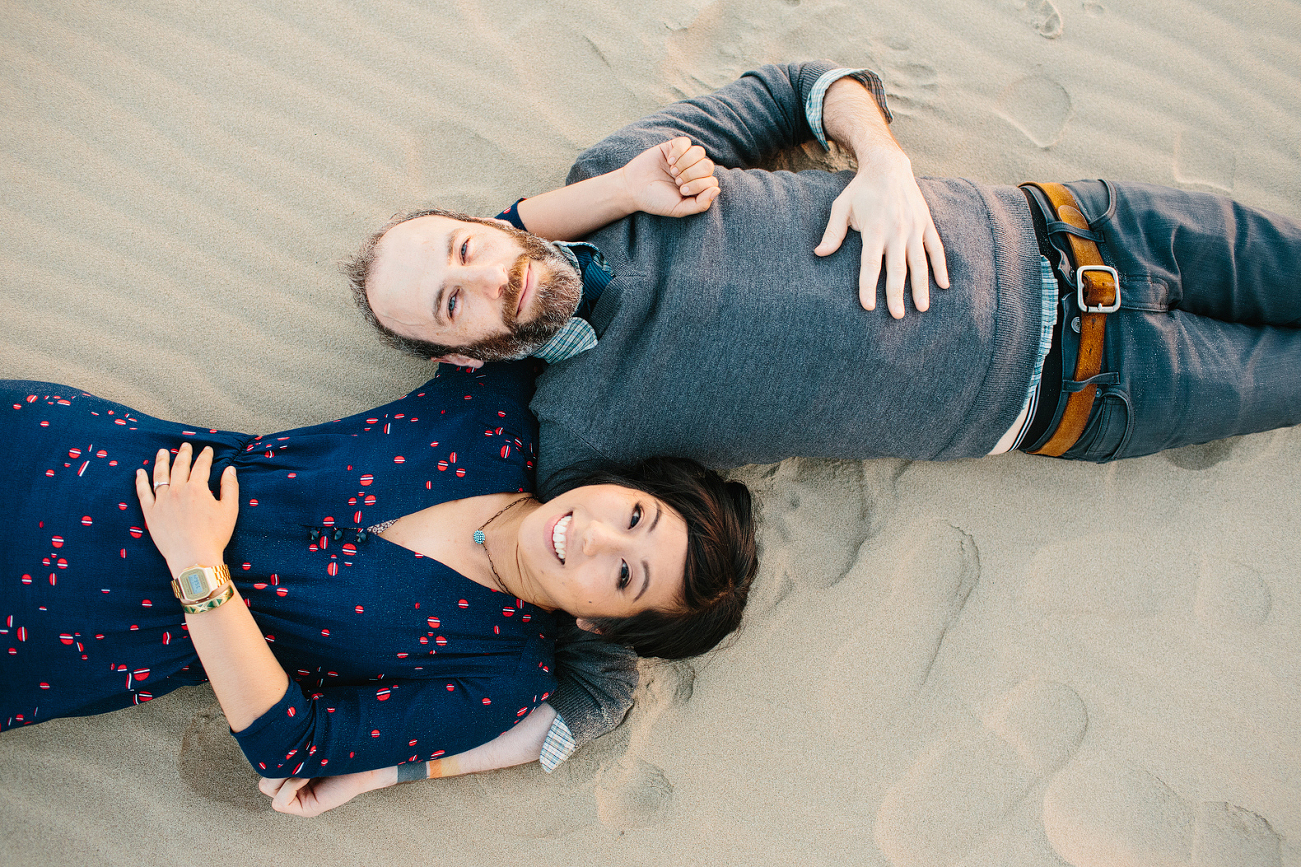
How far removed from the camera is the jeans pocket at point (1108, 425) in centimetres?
227

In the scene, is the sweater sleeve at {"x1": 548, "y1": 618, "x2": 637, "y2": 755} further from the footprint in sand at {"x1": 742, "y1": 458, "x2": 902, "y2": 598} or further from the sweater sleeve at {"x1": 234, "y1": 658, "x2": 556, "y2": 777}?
the footprint in sand at {"x1": 742, "y1": 458, "x2": 902, "y2": 598}

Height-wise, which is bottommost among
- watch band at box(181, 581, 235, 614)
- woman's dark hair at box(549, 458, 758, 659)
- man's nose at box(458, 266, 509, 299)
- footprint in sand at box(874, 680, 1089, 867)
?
footprint in sand at box(874, 680, 1089, 867)

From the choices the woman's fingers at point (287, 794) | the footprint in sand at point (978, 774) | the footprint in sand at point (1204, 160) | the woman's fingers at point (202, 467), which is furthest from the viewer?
the footprint in sand at point (1204, 160)

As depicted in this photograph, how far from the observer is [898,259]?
85.7 inches

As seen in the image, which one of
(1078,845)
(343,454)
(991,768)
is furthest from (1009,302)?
(343,454)

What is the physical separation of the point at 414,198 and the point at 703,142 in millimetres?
1167

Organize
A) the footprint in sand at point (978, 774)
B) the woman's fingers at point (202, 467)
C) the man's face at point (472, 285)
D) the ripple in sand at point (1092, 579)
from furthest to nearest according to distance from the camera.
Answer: the ripple in sand at point (1092, 579)
the footprint in sand at point (978, 774)
the woman's fingers at point (202, 467)
the man's face at point (472, 285)

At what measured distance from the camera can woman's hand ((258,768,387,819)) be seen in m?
2.36

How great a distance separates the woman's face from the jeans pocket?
1.33 metres

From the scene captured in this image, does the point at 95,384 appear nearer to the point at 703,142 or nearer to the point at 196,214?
the point at 196,214

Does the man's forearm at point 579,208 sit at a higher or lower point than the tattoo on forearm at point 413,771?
higher

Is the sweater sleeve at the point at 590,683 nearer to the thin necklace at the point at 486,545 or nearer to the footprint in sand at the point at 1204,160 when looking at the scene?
the thin necklace at the point at 486,545

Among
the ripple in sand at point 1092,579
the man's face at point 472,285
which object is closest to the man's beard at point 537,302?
the man's face at point 472,285

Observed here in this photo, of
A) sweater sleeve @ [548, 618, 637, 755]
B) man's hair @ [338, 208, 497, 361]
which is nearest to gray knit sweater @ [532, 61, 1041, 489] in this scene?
man's hair @ [338, 208, 497, 361]
